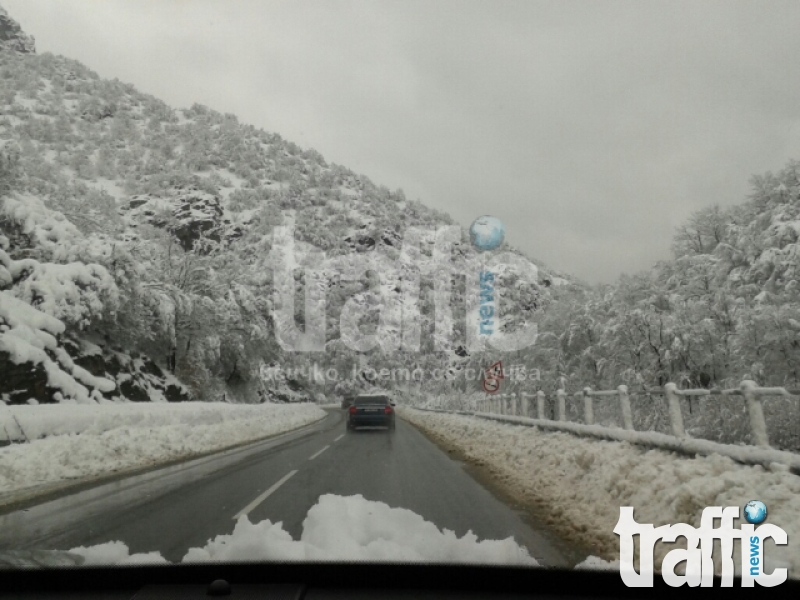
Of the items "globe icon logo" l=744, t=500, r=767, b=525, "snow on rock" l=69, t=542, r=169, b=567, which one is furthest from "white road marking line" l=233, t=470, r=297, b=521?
"globe icon logo" l=744, t=500, r=767, b=525

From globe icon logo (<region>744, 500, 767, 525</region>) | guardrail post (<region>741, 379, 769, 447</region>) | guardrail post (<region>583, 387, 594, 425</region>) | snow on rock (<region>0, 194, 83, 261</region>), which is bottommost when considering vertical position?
globe icon logo (<region>744, 500, 767, 525</region>)

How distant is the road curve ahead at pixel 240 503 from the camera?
5281 mm

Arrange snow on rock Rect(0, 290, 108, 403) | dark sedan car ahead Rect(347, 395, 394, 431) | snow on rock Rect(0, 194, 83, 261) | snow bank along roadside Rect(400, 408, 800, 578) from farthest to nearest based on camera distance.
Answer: dark sedan car ahead Rect(347, 395, 394, 431), snow on rock Rect(0, 194, 83, 261), snow on rock Rect(0, 290, 108, 403), snow bank along roadside Rect(400, 408, 800, 578)

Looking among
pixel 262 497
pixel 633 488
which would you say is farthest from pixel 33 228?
pixel 633 488

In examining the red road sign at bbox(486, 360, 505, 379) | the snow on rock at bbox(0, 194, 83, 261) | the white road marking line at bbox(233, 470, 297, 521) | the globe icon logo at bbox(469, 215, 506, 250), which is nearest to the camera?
the white road marking line at bbox(233, 470, 297, 521)

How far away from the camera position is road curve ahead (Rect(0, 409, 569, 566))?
5281 millimetres

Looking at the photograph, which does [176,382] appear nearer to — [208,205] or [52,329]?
[52,329]

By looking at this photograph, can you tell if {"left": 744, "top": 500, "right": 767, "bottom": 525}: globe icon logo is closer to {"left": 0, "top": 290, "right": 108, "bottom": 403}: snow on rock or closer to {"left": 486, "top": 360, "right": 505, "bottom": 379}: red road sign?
{"left": 486, "top": 360, "right": 505, "bottom": 379}: red road sign

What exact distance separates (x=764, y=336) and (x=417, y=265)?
135639mm

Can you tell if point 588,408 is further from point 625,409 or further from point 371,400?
point 371,400

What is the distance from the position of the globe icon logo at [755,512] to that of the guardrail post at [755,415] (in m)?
1.35

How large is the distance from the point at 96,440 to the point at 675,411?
36.1 ft

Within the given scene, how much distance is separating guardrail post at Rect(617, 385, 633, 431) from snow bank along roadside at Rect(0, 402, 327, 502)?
9555 mm

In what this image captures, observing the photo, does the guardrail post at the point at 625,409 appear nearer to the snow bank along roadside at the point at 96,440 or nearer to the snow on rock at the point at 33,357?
the snow bank along roadside at the point at 96,440
